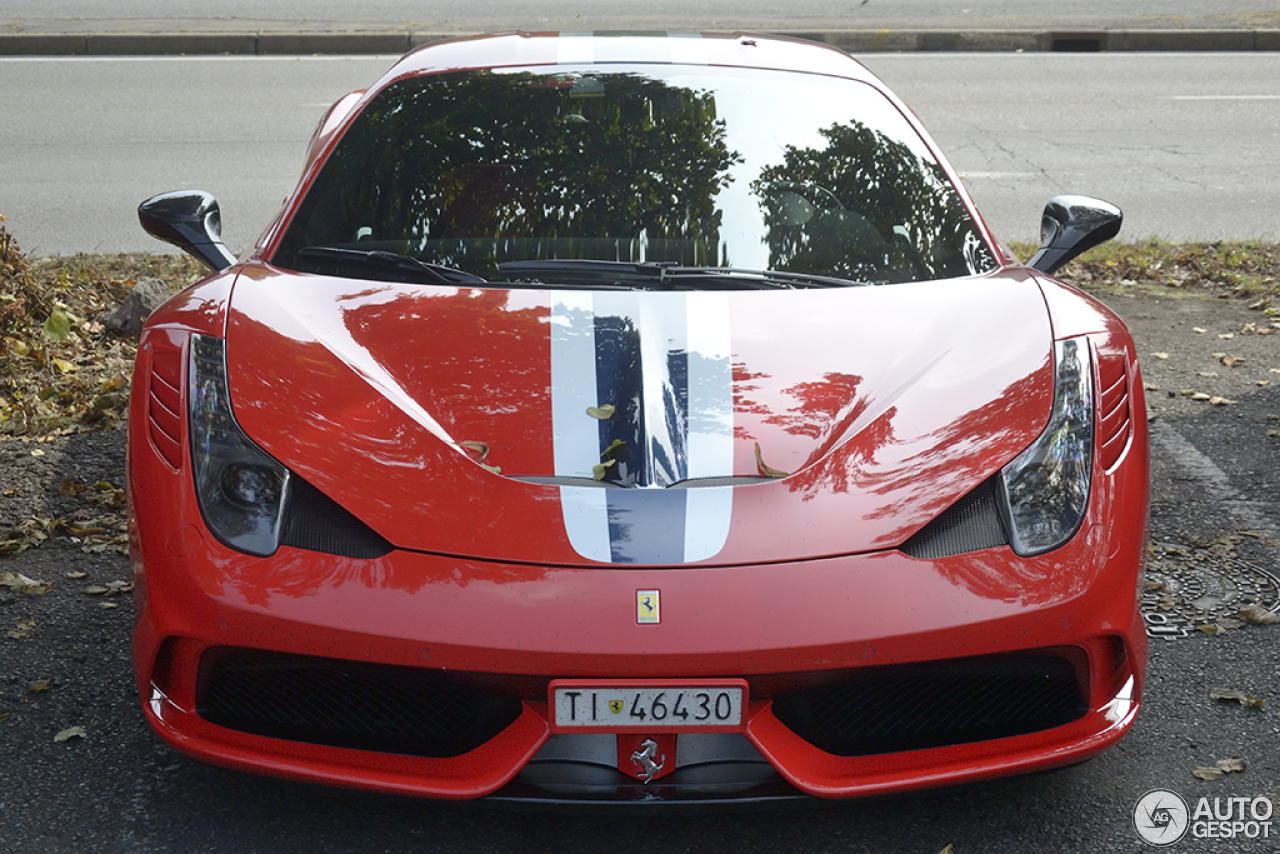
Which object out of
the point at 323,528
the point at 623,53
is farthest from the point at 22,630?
the point at 623,53

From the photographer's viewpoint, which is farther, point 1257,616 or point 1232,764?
point 1257,616

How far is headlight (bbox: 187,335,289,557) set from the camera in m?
2.15

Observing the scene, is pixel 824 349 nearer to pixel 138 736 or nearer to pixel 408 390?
pixel 408 390

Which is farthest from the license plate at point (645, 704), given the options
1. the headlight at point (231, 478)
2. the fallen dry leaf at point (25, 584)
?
the fallen dry leaf at point (25, 584)

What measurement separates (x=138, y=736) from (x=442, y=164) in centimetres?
157

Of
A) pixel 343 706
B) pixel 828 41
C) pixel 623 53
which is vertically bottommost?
pixel 828 41

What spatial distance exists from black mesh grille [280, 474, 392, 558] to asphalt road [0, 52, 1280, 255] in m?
4.96

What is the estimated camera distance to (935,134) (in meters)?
10.1

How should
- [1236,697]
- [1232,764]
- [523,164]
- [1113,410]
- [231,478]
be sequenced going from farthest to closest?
[523,164]
[1236,697]
[1232,764]
[1113,410]
[231,478]

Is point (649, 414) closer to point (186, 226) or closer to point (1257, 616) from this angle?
point (186, 226)

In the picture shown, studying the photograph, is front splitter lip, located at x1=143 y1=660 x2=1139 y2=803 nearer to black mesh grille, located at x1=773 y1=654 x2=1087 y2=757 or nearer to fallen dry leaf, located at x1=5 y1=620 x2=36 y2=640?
black mesh grille, located at x1=773 y1=654 x2=1087 y2=757

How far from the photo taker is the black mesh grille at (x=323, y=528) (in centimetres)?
209

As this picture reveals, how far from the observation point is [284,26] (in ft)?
47.7

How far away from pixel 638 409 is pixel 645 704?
607 millimetres
